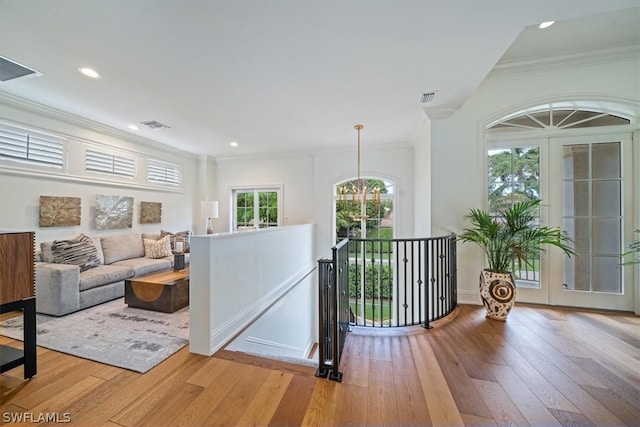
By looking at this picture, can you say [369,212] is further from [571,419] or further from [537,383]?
[571,419]

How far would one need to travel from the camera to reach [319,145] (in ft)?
17.3

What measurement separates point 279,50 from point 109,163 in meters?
4.04

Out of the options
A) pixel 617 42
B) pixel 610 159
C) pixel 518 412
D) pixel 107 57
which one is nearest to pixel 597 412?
pixel 518 412

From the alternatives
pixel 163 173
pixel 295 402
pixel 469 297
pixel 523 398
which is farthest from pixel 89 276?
pixel 469 297

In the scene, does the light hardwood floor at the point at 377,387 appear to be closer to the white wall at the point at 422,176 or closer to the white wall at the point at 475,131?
the white wall at the point at 475,131

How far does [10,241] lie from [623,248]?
19.7 ft

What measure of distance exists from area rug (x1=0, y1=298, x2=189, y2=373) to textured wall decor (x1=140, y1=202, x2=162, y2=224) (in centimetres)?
224

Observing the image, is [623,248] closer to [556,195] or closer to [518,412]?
[556,195]

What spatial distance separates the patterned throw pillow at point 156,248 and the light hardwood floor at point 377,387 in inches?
86.3

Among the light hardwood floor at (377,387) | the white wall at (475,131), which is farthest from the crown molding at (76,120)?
the white wall at (475,131)

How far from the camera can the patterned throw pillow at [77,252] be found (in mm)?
3184

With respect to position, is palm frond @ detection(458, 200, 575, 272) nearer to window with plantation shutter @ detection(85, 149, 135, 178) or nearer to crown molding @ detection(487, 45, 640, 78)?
crown molding @ detection(487, 45, 640, 78)

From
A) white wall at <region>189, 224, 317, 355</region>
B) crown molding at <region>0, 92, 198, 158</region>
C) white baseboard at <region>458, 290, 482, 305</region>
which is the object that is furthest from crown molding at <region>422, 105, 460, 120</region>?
crown molding at <region>0, 92, 198, 158</region>

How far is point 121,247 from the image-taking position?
4.16 meters
